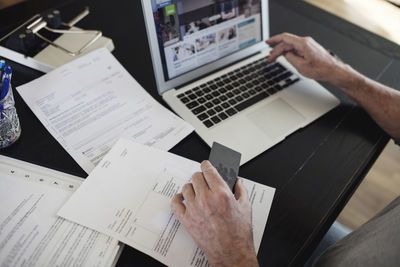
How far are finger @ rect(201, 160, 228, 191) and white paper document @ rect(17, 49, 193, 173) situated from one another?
0.50 ft

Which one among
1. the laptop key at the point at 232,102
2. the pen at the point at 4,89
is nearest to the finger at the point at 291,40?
the laptop key at the point at 232,102

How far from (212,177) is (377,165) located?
1.43 meters

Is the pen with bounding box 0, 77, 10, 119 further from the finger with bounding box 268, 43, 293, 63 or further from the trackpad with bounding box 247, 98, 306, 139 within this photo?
the finger with bounding box 268, 43, 293, 63

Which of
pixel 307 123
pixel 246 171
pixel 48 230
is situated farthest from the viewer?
pixel 307 123

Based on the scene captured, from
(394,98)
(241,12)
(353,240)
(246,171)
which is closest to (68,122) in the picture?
(246,171)

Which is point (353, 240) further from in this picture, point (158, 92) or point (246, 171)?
point (158, 92)

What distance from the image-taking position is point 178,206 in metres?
0.62

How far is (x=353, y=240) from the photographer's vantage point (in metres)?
0.68

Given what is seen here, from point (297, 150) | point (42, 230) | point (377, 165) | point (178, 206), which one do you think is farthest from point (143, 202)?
point (377, 165)

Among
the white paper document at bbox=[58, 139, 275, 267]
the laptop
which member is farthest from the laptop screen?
the white paper document at bbox=[58, 139, 275, 267]

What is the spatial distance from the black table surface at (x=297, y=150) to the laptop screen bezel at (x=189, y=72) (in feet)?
0.17

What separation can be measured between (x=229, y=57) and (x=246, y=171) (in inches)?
14.8

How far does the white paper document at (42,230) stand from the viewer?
570 millimetres

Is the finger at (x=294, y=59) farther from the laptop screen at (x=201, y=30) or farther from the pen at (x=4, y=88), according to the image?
the pen at (x=4, y=88)
